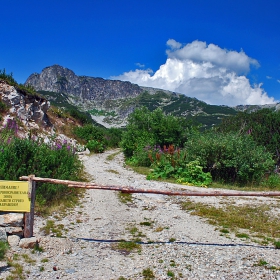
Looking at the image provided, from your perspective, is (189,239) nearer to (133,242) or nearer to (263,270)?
(133,242)

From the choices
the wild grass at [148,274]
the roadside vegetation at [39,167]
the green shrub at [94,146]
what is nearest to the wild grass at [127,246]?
the wild grass at [148,274]

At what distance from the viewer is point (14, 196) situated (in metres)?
6.38

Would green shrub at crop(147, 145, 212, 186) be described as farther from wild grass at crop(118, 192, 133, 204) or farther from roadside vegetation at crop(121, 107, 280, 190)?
wild grass at crop(118, 192, 133, 204)

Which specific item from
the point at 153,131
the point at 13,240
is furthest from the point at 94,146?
the point at 13,240

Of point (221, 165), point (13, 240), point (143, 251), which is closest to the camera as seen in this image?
point (13, 240)

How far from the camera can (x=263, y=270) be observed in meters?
5.33

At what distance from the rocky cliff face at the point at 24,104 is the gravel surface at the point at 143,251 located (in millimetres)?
17916

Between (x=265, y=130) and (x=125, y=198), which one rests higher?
(x=265, y=130)

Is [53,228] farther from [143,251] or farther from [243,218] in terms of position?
[243,218]

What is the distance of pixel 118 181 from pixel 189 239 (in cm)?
851

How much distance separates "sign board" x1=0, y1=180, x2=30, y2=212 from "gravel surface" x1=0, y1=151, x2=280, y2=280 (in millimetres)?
896

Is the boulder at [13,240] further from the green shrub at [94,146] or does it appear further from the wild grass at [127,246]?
the green shrub at [94,146]

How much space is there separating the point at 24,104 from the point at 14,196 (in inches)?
873

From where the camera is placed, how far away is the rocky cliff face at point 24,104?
2441 cm
